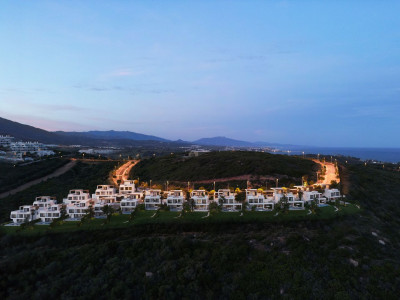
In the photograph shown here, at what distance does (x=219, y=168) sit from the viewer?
65.3 meters

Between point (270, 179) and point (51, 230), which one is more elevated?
point (270, 179)

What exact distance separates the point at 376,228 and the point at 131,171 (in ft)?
Answer: 205

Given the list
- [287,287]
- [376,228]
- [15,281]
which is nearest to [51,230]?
[15,281]

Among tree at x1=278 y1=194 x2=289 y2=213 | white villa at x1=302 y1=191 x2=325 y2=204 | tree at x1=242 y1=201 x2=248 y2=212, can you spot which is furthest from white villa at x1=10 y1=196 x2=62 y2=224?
white villa at x1=302 y1=191 x2=325 y2=204

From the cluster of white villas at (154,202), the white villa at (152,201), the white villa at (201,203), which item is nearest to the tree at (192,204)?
the cluster of white villas at (154,202)

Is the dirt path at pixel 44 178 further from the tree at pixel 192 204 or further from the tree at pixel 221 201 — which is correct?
the tree at pixel 221 201

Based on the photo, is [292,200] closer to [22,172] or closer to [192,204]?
[192,204]

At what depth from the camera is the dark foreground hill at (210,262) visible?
64.7 feet

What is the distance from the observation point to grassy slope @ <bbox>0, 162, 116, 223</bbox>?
1781 inches

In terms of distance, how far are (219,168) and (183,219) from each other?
3357 centimetres

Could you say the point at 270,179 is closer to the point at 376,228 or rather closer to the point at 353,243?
the point at 376,228

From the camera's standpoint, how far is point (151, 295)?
19203 millimetres

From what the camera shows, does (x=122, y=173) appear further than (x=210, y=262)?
Yes

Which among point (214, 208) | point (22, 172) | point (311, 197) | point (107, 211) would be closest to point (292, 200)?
point (311, 197)
